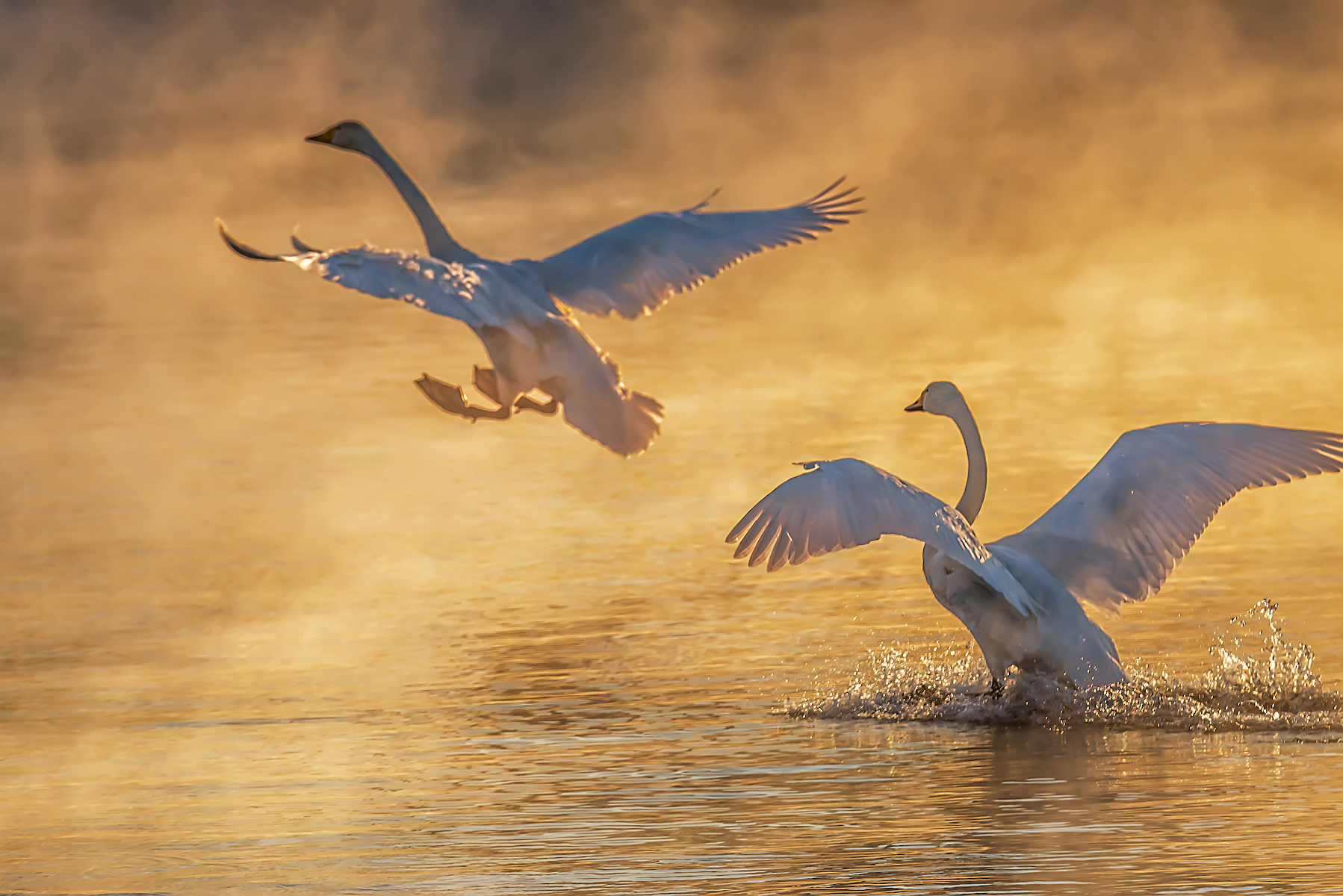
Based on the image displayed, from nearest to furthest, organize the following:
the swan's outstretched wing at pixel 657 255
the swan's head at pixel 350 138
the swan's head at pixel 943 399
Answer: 1. the swan's outstretched wing at pixel 657 255
2. the swan's head at pixel 943 399
3. the swan's head at pixel 350 138

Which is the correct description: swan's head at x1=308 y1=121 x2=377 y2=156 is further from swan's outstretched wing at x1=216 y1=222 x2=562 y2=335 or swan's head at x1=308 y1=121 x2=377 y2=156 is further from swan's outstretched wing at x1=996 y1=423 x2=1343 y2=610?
swan's outstretched wing at x1=996 y1=423 x2=1343 y2=610

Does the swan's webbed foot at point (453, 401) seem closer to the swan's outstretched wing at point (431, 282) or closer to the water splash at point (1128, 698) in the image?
the swan's outstretched wing at point (431, 282)

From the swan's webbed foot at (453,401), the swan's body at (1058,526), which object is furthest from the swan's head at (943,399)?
the swan's webbed foot at (453,401)

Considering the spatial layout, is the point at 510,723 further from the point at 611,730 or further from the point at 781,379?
the point at 781,379

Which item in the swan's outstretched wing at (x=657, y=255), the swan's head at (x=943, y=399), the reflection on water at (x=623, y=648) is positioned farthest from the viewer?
the swan's head at (x=943, y=399)

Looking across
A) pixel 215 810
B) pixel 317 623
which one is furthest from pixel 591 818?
pixel 317 623

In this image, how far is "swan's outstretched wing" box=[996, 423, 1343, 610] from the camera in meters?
13.6

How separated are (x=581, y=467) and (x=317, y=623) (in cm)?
544

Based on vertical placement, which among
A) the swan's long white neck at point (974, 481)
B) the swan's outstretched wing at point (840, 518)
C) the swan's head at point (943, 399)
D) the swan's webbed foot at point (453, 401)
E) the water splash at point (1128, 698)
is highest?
the swan's head at point (943, 399)

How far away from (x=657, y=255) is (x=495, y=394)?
1379mm

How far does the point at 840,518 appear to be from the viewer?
39.8 feet

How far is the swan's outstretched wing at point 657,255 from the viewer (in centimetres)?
1427

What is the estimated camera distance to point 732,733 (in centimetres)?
1277

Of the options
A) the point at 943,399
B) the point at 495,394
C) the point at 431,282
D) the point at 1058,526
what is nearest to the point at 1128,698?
the point at 1058,526
